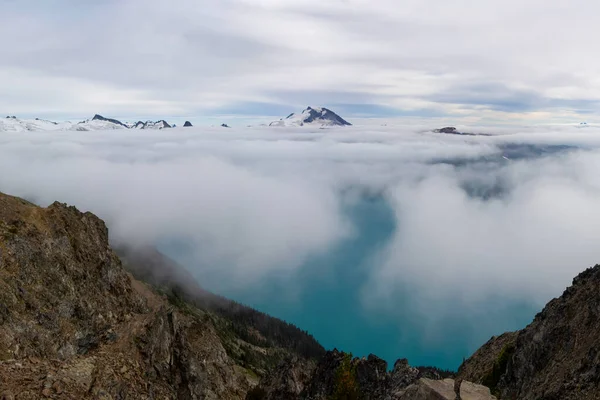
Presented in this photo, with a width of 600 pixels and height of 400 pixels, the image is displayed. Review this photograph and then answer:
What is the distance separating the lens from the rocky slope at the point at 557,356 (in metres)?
34.3

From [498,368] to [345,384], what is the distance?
23.0 metres

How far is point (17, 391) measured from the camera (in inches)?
1218

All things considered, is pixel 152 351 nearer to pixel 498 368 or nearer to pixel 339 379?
pixel 339 379

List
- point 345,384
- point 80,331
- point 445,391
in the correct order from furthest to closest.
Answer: point 80,331
point 345,384
point 445,391

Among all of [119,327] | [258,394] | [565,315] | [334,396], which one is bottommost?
[258,394]

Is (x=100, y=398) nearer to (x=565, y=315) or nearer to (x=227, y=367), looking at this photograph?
(x=227, y=367)

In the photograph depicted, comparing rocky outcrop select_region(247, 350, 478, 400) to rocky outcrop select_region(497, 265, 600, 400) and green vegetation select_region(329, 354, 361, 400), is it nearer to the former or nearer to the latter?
green vegetation select_region(329, 354, 361, 400)

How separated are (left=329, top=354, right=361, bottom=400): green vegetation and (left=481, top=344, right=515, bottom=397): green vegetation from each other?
1875 cm

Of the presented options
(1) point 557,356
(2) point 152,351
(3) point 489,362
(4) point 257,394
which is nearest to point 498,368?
(3) point 489,362

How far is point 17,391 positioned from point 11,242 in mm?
47835

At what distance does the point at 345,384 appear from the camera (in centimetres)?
6131

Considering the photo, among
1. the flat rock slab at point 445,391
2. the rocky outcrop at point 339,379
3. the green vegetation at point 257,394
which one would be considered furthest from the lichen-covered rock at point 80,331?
the flat rock slab at point 445,391

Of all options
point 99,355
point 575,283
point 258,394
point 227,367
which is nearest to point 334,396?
point 258,394

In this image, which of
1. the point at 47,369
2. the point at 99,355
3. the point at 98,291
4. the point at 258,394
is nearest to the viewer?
the point at 47,369
